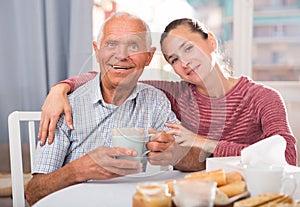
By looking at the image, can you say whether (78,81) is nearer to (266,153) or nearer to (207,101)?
(207,101)

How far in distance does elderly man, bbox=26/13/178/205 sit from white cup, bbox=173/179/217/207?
0.41 metres

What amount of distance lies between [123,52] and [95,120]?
200 mm

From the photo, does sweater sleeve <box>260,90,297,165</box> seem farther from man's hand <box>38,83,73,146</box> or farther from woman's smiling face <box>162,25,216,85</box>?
man's hand <box>38,83,73,146</box>

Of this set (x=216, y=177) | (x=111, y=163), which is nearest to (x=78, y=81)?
(x=111, y=163)

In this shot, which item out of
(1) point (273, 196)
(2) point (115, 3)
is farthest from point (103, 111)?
(2) point (115, 3)

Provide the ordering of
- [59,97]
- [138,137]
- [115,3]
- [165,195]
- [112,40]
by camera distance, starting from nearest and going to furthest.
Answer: [165,195], [138,137], [112,40], [59,97], [115,3]

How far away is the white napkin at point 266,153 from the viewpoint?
96cm

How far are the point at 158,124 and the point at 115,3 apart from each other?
3.86ft

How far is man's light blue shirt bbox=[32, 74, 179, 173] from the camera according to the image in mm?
1195

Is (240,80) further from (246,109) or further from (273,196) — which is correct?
(273,196)

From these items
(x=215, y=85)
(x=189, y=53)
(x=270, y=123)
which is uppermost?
(x=189, y=53)

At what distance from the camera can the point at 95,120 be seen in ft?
4.00

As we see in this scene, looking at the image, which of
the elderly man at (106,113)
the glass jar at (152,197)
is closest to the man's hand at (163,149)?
the elderly man at (106,113)

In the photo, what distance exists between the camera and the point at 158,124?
47.2 inches
